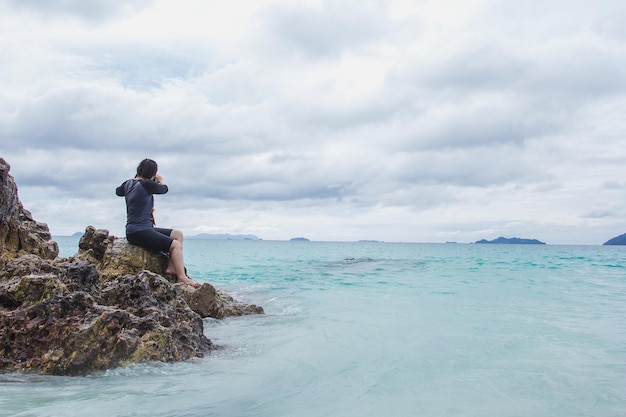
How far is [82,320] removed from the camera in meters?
5.09

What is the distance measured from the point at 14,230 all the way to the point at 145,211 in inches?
80.5

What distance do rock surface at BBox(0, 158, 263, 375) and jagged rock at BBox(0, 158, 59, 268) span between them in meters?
0.04

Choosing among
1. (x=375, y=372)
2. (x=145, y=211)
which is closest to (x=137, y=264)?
(x=145, y=211)

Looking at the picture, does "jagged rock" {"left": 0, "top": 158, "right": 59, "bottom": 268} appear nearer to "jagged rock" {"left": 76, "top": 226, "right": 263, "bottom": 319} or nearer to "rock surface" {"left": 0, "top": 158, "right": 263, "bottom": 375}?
"rock surface" {"left": 0, "top": 158, "right": 263, "bottom": 375}

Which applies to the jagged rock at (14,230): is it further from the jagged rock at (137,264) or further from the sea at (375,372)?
the sea at (375,372)

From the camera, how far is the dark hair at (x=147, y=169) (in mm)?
8789

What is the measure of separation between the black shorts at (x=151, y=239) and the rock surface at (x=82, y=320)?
2.13 meters

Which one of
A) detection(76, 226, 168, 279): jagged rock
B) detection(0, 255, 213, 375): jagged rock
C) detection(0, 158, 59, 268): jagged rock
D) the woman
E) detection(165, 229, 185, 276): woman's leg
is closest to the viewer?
detection(0, 255, 213, 375): jagged rock

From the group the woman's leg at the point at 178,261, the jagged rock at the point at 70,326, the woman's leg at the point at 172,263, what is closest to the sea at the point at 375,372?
the jagged rock at the point at 70,326

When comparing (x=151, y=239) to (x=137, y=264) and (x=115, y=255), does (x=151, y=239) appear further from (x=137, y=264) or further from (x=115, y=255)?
(x=115, y=255)

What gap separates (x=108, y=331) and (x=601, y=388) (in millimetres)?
5333

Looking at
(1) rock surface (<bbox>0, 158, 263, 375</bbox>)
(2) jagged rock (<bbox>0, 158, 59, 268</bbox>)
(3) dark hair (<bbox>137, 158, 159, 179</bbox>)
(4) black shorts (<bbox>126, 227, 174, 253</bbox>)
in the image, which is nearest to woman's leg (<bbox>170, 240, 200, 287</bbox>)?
(4) black shorts (<bbox>126, 227, 174, 253</bbox>)

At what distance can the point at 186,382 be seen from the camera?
4.95 metres

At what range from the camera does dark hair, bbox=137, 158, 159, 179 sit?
879cm
